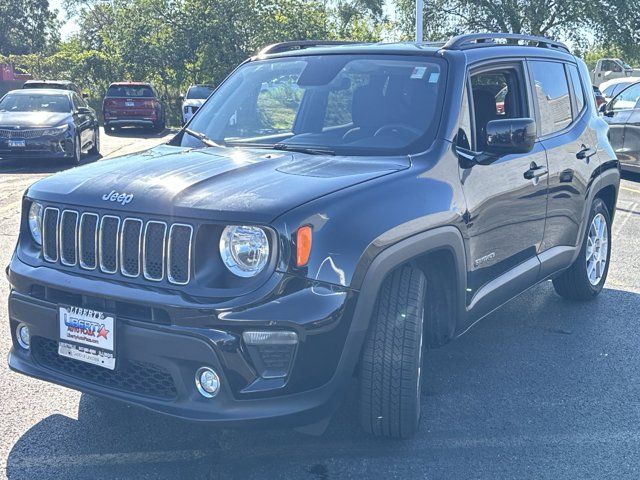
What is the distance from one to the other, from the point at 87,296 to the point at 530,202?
2558 millimetres

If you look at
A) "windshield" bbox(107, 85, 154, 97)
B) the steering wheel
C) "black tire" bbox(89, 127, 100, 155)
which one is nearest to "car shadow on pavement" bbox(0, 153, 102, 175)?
"black tire" bbox(89, 127, 100, 155)

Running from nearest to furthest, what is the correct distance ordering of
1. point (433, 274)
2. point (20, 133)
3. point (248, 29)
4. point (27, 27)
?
point (433, 274) → point (20, 133) → point (248, 29) → point (27, 27)

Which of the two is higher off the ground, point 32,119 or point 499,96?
point 499,96

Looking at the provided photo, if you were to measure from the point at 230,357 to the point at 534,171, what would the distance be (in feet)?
7.87

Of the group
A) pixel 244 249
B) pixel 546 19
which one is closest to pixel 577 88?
pixel 244 249

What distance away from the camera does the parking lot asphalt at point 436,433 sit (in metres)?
3.42

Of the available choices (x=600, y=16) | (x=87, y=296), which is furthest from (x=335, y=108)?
(x=600, y=16)

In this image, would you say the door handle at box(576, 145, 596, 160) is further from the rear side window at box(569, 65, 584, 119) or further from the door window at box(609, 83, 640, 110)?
the door window at box(609, 83, 640, 110)

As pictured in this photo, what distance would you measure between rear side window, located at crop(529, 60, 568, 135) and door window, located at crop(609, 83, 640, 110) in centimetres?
736

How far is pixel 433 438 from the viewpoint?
3.75 m

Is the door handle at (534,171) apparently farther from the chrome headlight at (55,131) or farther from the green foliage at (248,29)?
the green foliage at (248,29)

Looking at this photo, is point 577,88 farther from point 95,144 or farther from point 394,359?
point 95,144

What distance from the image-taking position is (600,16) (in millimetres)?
31016

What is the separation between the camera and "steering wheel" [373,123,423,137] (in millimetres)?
4027
